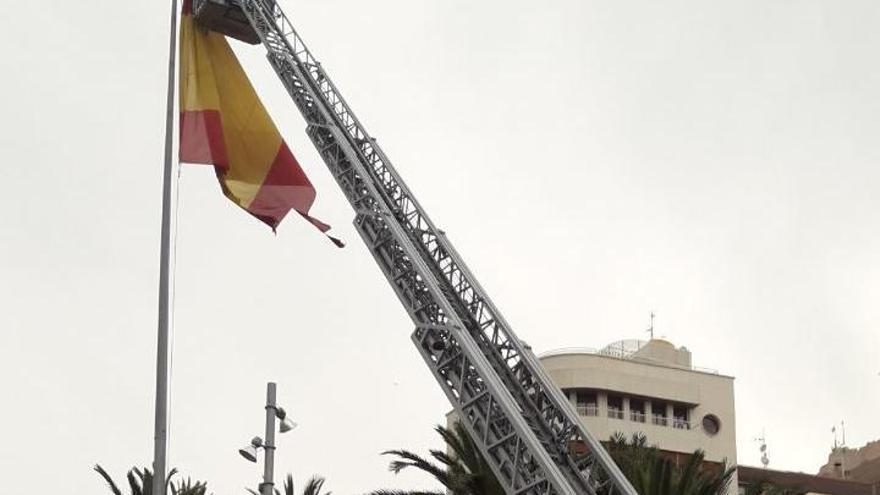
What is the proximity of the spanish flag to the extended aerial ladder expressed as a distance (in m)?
1.81

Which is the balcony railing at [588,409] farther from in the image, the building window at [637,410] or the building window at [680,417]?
the building window at [680,417]

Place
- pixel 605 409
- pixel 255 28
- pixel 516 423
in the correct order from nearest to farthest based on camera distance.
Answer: pixel 516 423
pixel 255 28
pixel 605 409

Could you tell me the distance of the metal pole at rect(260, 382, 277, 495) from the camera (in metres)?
24.0

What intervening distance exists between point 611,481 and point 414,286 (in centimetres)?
537

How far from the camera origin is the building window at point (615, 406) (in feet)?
214

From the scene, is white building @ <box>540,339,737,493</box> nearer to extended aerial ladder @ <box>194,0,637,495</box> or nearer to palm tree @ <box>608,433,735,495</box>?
palm tree @ <box>608,433,735,495</box>

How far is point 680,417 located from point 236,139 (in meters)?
46.5

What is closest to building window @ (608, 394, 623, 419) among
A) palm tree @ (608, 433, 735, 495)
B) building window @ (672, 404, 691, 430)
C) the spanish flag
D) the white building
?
the white building

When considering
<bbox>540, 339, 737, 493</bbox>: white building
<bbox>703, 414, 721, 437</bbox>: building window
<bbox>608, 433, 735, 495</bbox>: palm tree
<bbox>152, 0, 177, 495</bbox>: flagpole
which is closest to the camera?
<bbox>152, 0, 177, 495</bbox>: flagpole

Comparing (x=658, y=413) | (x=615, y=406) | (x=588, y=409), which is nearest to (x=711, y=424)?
(x=658, y=413)

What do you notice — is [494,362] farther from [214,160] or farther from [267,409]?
[214,160]

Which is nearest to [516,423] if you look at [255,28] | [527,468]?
[527,468]

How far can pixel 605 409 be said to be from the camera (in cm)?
6488

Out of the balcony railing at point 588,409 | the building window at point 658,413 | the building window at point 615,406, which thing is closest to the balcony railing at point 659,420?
the building window at point 658,413
